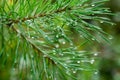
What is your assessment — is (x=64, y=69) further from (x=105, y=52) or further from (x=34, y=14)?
(x=105, y=52)

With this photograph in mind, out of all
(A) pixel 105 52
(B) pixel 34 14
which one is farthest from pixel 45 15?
(A) pixel 105 52

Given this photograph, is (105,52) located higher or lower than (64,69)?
lower

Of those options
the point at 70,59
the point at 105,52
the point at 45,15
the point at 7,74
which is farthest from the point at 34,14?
the point at 105,52

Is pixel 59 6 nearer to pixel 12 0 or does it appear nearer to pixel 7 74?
pixel 12 0

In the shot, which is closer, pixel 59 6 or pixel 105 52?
pixel 59 6

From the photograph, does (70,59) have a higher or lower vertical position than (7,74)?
higher

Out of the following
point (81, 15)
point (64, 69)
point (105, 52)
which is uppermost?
point (81, 15)

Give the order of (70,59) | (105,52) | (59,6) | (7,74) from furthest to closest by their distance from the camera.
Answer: (105,52), (7,74), (70,59), (59,6)

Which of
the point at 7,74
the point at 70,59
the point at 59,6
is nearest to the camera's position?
the point at 59,6

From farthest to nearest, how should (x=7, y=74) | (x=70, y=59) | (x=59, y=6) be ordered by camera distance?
(x=7, y=74) → (x=70, y=59) → (x=59, y=6)
